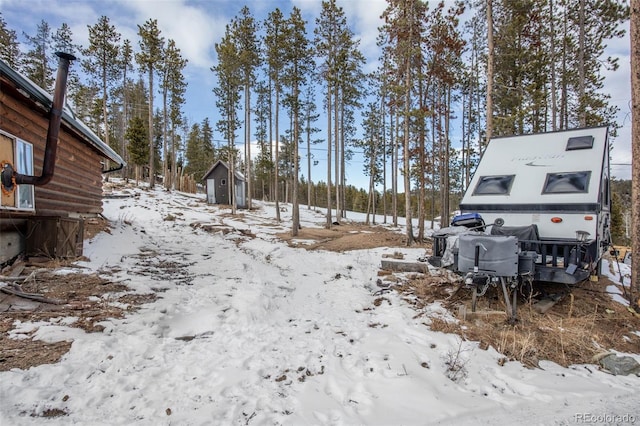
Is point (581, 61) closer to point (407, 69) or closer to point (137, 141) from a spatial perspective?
point (407, 69)

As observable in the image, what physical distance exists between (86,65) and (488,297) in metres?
32.9

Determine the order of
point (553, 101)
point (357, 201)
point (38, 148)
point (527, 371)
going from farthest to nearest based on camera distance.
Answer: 1. point (357, 201)
2. point (553, 101)
3. point (38, 148)
4. point (527, 371)

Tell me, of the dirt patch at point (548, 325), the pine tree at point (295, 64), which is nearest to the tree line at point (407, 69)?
the pine tree at point (295, 64)

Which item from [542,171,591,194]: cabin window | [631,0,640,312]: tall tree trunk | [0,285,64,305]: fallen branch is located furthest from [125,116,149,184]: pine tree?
[631,0,640,312]: tall tree trunk

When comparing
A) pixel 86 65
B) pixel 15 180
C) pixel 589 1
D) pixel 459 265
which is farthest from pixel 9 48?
pixel 589 1

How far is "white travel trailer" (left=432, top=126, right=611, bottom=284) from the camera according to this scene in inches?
187

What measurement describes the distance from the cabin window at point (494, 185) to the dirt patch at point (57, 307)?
22.3 ft

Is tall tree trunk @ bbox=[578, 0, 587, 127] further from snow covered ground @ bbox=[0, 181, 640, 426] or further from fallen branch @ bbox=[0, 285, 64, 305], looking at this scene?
fallen branch @ bbox=[0, 285, 64, 305]

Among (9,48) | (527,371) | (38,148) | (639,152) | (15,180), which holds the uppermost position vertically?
→ (9,48)

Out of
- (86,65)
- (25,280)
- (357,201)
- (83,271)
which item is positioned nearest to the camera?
(25,280)

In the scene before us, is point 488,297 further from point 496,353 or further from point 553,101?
point 553,101

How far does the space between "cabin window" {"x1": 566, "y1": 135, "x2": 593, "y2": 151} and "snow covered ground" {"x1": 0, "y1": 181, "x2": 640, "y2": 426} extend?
4.47 m

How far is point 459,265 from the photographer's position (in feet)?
15.5

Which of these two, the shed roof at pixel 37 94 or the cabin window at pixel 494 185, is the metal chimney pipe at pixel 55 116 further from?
the cabin window at pixel 494 185
